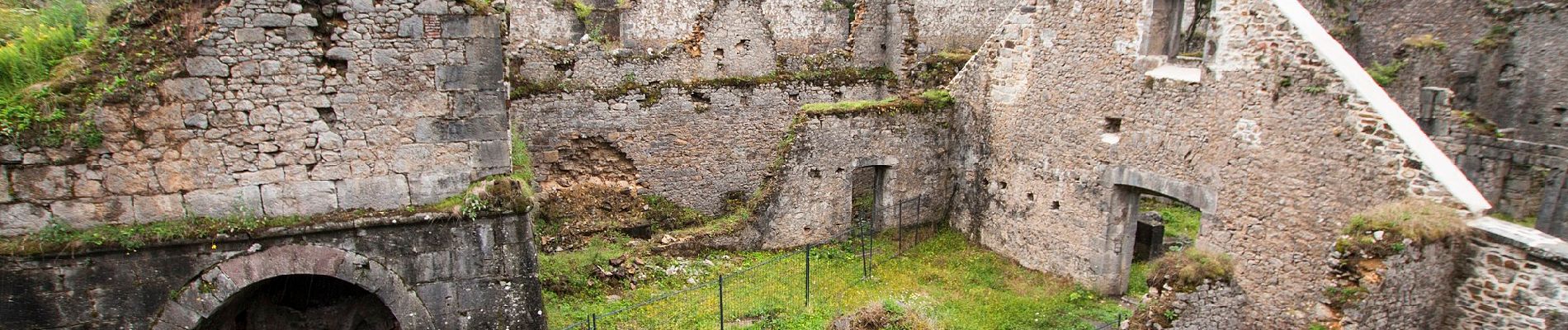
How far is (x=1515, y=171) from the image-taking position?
1116cm

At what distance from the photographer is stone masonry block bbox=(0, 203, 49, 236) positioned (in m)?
6.64

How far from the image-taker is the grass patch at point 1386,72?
12703mm

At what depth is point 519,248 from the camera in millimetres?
7777

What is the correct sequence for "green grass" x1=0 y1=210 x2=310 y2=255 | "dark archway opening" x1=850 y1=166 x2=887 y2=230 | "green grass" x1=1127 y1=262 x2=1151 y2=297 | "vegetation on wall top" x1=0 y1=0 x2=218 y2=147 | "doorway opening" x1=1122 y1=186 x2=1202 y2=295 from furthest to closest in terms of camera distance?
"dark archway opening" x1=850 y1=166 x2=887 y2=230 < "green grass" x1=1127 y1=262 x2=1151 y2=297 < "doorway opening" x1=1122 y1=186 x2=1202 y2=295 < "green grass" x1=0 y1=210 x2=310 y2=255 < "vegetation on wall top" x1=0 y1=0 x2=218 y2=147

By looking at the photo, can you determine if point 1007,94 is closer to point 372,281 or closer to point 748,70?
point 748,70

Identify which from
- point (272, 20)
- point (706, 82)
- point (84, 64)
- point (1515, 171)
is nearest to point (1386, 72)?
point (1515, 171)

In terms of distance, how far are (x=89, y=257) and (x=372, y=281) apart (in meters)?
2.03

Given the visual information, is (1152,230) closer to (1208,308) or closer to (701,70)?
(1208,308)

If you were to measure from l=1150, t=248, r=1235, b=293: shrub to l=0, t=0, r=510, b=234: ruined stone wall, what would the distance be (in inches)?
251

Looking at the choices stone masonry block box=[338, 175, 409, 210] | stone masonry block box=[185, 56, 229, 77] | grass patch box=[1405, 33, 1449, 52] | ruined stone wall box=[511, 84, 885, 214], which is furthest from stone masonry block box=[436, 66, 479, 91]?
grass patch box=[1405, 33, 1449, 52]

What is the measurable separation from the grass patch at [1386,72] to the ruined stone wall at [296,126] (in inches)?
486

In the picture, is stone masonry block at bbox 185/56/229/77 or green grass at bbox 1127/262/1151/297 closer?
stone masonry block at bbox 185/56/229/77

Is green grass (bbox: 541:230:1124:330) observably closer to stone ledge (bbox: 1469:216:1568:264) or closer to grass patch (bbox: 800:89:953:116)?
grass patch (bbox: 800:89:953:116)

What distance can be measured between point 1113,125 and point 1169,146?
2.98 ft
